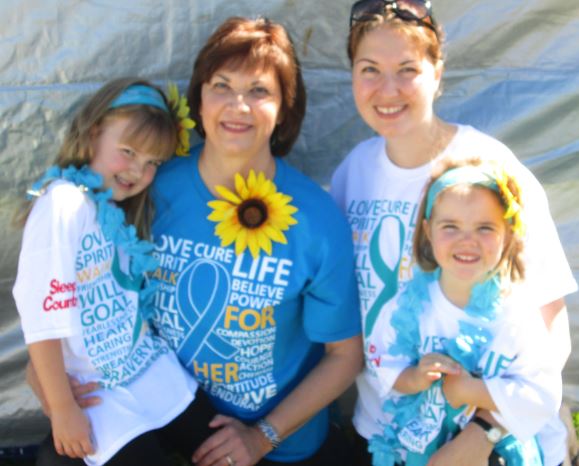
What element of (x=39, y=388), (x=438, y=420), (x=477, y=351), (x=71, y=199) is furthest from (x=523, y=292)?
(x=39, y=388)

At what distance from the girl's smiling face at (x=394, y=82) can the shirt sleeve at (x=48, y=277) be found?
925 mm

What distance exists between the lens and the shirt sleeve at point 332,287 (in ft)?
7.57

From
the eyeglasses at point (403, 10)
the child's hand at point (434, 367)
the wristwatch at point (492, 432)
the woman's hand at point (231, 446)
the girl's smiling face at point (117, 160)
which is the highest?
the eyeglasses at point (403, 10)

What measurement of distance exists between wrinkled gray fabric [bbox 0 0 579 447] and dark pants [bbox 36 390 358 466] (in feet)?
2.30

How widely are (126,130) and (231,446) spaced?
0.98 m

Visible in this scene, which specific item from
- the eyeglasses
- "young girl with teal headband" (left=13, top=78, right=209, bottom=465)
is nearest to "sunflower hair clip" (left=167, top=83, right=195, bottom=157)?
"young girl with teal headband" (left=13, top=78, right=209, bottom=465)

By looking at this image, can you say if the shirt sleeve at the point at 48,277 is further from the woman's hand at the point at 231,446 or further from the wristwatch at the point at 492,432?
the wristwatch at the point at 492,432

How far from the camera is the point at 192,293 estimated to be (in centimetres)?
234

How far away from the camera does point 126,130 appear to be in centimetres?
224

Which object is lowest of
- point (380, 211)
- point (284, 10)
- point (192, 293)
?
point (192, 293)

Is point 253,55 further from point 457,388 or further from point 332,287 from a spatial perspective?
point 457,388

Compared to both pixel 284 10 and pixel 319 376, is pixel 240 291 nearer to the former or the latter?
pixel 319 376

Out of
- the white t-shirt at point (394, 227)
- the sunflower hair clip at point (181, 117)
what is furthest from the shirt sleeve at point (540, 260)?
the sunflower hair clip at point (181, 117)

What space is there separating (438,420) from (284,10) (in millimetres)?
1458
